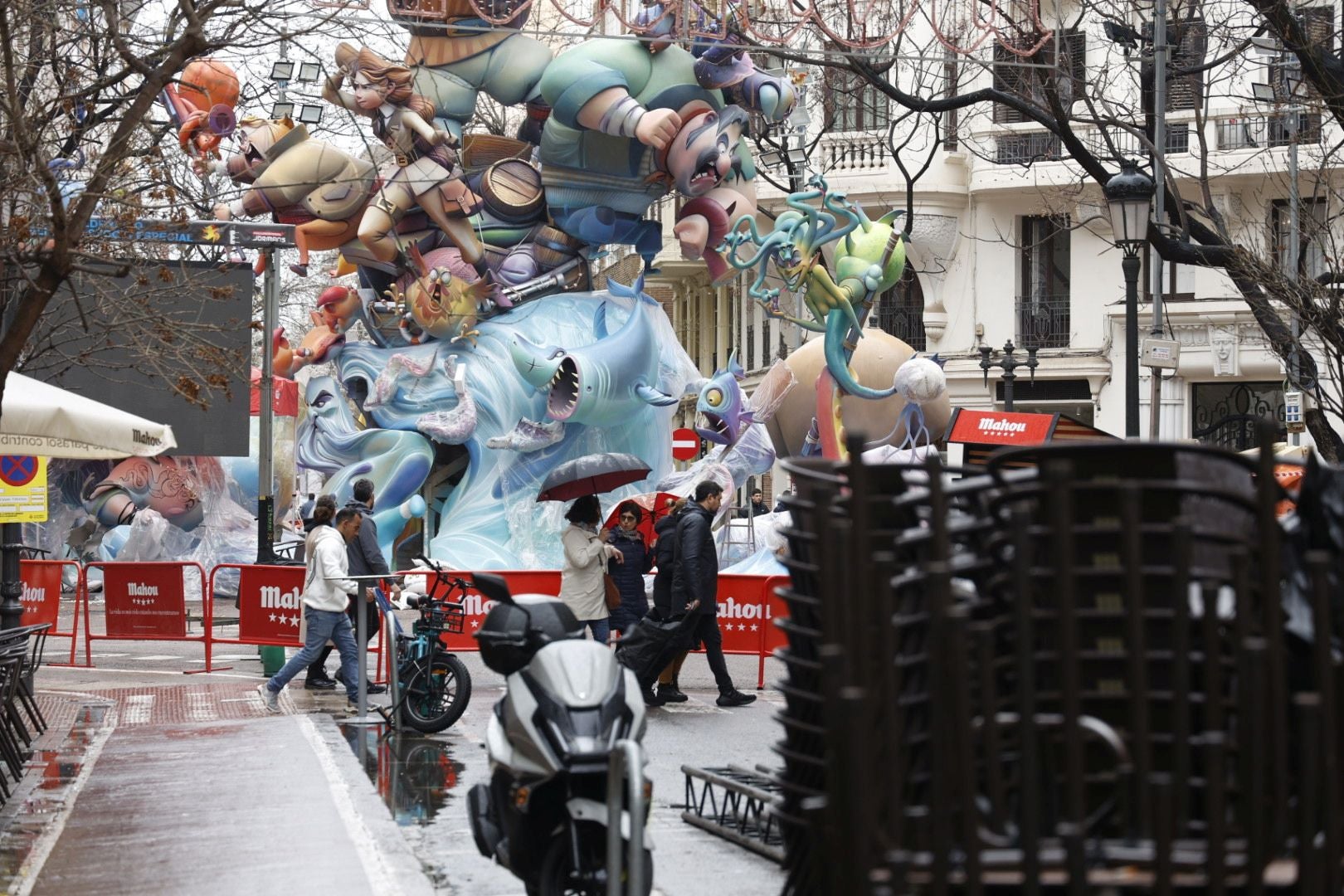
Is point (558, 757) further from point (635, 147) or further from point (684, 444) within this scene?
point (684, 444)

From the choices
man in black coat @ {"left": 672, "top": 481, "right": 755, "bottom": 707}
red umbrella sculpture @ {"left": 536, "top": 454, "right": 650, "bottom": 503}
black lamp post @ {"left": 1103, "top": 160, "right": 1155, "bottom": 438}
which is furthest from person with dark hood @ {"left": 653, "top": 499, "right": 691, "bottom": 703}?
black lamp post @ {"left": 1103, "top": 160, "right": 1155, "bottom": 438}

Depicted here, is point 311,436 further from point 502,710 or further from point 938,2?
point 502,710

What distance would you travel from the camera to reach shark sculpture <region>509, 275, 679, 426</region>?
30.4 meters

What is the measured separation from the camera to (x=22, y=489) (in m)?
17.1

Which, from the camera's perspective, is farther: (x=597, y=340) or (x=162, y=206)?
(x=597, y=340)

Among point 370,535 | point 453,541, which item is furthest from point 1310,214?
point 453,541

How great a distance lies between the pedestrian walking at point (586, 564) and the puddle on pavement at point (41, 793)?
12.0 ft

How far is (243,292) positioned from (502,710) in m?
16.2

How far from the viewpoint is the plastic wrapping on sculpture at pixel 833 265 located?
25.1m

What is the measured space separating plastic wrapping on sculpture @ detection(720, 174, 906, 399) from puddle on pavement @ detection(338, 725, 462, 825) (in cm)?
1271

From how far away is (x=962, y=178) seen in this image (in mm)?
40094

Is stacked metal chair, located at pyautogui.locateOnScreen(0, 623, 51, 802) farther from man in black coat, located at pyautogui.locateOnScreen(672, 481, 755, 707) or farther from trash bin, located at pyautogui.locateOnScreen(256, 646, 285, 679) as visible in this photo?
trash bin, located at pyautogui.locateOnScreen(256, 646, 285, 679)

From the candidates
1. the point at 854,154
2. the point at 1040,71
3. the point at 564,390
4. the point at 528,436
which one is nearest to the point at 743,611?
the point at 1040,71

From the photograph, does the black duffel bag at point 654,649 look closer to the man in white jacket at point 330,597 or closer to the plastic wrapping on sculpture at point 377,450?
the man in white jacket at point 330,597
